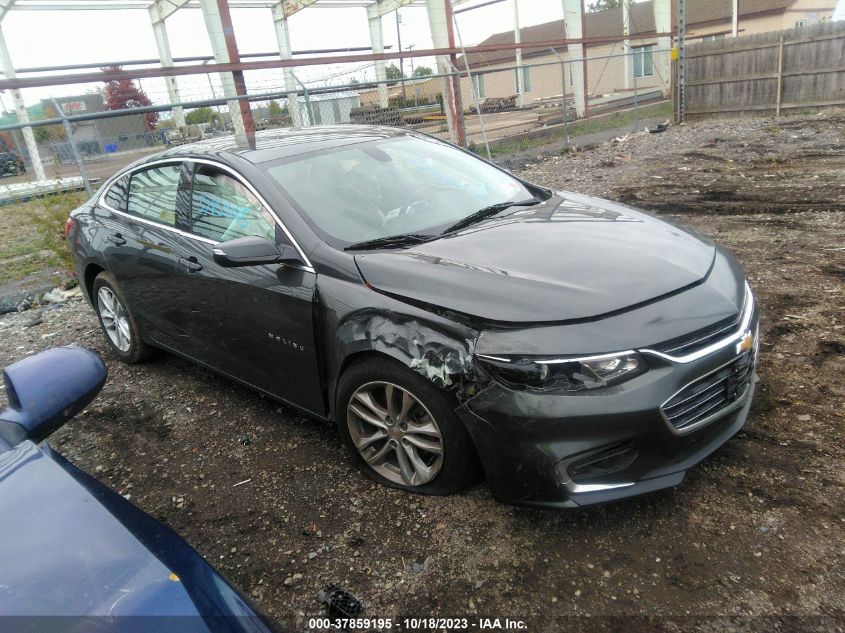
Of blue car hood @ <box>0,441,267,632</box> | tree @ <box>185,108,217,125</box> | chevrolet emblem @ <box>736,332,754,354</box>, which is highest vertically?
tree @ <box>185,108,217,125</box>

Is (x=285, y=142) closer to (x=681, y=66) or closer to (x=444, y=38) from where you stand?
(x=681, y=66)

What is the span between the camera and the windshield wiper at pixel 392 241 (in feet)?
9.90

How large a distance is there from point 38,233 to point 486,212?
7.41 metres

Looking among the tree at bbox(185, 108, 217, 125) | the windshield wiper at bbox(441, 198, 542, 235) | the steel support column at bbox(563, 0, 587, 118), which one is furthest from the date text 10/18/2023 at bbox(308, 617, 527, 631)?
the steel support column at bbox(563, 0, 587, 118)

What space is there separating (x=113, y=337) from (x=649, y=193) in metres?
6.99

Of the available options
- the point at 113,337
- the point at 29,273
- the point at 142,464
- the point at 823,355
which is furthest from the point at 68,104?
the point at 823,355

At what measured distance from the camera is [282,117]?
12.3 meters

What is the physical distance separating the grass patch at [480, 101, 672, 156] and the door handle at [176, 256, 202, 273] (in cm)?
1197

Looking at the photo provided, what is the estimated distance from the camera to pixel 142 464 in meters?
3.57

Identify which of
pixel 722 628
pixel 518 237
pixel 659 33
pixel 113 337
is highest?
pixel 659 33

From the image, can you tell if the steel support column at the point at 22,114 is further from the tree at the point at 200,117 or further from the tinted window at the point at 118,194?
the tinted window at the point at 118,194

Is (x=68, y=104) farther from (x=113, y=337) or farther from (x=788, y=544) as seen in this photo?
(x=788, y=544)

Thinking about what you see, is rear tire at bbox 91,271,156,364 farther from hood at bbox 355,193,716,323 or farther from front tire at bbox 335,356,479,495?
hood at bbox 355,193,716,323

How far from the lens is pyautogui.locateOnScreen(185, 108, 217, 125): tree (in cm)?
1179
